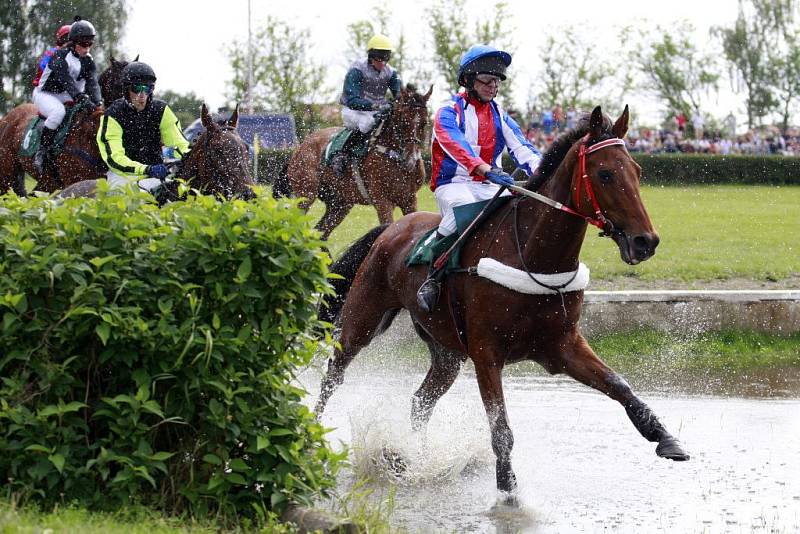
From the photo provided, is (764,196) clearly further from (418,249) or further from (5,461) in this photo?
(5,461)

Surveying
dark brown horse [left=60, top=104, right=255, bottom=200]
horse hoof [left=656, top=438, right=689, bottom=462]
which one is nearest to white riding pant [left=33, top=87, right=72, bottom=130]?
dark brown horse [left=60, top=104, right=255, bottom=200]

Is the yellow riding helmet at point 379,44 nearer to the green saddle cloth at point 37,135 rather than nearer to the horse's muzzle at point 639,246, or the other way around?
the green saddle cloth at point 37,135

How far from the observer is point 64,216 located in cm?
554

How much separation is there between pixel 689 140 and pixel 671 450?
4085cm

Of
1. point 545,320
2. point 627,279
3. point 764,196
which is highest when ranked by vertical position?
point 545,320

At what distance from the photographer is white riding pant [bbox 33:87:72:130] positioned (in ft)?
44.3

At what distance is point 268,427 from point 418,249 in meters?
2.74

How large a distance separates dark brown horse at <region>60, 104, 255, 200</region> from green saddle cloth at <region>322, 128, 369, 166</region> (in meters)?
5.14

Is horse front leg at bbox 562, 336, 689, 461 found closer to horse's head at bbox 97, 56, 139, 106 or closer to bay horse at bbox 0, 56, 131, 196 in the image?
bay horse at bbox 0, 56, 131, 196

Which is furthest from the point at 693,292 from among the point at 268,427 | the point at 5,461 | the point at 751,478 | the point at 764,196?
the point at 764,196

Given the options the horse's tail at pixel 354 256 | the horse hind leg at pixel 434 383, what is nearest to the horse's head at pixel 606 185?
the horse hind leg at pixel 434 383

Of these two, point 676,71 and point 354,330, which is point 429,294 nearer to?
point 354,330

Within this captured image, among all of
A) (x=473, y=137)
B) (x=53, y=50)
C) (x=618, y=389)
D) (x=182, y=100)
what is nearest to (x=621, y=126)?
(x=473, y=137)

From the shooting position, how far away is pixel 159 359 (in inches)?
211
